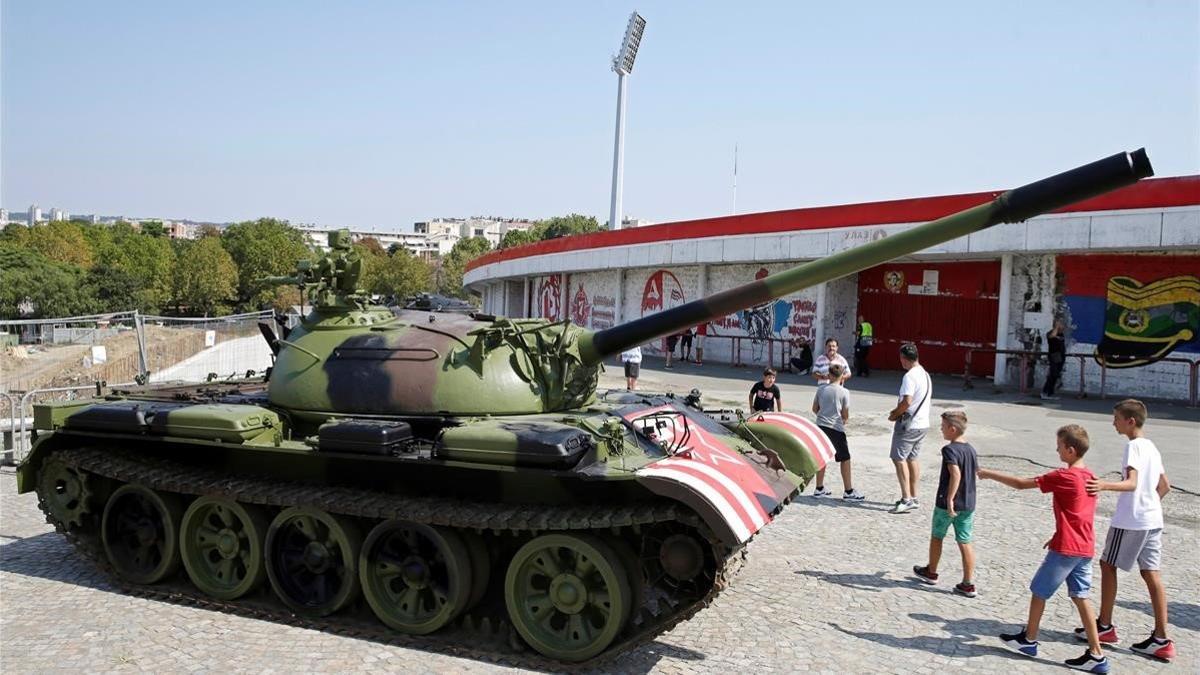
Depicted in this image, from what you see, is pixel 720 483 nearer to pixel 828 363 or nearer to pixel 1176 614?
pixel 1176 614

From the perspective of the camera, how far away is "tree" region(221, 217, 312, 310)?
88438 millimetres

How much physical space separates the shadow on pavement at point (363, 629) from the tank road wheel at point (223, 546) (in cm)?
20

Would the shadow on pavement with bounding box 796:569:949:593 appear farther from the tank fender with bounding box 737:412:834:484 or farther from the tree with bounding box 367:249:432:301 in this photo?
the tree with bounding box 367:249:432:301

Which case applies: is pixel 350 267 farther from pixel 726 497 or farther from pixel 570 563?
pixel 726 497

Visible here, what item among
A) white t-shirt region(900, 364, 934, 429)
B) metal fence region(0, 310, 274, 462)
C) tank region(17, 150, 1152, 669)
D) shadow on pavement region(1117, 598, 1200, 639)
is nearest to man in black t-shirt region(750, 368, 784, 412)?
white t-shirt region(900, 364, 934, 429)

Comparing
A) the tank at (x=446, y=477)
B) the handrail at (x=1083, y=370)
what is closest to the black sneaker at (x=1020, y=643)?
the tank at (x=446, y=477)

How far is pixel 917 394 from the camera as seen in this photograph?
10492 millimetres

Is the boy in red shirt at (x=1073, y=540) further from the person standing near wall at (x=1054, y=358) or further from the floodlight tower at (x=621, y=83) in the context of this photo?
the floodlight tower at (x=621, y=83)

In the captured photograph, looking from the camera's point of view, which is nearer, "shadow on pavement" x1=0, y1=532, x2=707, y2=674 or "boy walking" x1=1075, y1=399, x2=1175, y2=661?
"shadow on pavement" x1=0, y1=532, x2=707, y2=674

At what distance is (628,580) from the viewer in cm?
656

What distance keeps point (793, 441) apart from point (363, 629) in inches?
157

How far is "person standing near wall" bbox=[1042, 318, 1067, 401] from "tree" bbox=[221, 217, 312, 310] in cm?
7219

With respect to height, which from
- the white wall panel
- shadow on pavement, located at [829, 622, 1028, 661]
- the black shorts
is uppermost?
the white wall panel

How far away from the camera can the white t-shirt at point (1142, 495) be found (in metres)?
6.83
